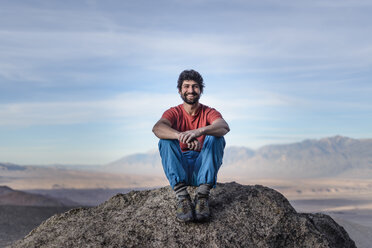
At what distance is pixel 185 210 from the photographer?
5332mm

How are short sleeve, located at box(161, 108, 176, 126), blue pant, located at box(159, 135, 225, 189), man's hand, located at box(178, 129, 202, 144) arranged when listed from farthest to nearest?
short sleeve, located at box(161, 108, 176, 126)
blue pant, located at box(159, 135, 225, 189)
man's hand, located at box(178, 129, 202, 144)

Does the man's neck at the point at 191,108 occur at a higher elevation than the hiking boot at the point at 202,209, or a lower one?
higher

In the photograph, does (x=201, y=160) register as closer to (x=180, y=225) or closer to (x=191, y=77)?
(x=180, y=225)

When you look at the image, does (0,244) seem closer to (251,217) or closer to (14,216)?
(14,216)

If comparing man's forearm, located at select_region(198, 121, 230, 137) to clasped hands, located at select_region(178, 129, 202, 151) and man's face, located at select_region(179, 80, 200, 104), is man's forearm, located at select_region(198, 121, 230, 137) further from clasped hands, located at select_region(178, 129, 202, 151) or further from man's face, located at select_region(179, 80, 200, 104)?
man's face, located at select_region(179, 80, 200, 104)

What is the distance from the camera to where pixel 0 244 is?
10.2m

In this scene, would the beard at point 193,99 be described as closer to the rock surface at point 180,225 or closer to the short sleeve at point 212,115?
the short sleeve at point 212,115

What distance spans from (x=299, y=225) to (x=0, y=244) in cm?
748

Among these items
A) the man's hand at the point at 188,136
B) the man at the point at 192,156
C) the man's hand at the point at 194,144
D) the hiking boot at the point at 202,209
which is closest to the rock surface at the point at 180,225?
the hiking boot at the point at 202,209

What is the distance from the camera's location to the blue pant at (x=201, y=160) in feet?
17.6

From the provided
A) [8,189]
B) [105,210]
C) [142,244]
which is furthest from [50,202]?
[142,244]

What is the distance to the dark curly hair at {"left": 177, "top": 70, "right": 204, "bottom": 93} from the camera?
5.80 metres

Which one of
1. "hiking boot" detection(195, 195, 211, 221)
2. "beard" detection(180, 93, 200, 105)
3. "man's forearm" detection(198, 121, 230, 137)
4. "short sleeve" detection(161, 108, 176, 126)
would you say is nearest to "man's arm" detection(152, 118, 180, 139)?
"short sleeve" detection(161, 108, 176, 126)

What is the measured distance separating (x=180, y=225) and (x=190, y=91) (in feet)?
5.70
